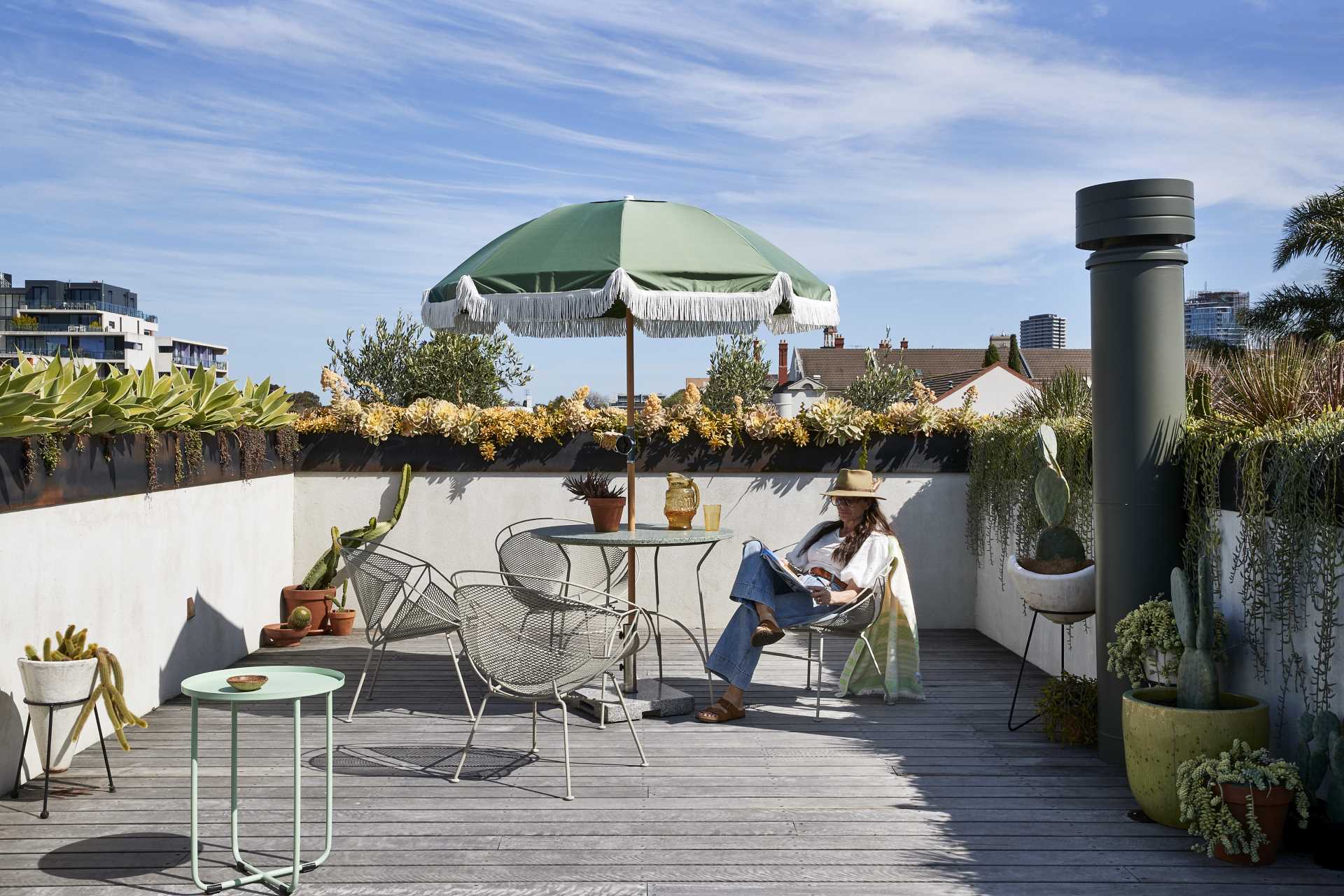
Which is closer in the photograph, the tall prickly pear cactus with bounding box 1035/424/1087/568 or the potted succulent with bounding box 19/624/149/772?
the potted succulent with bounding box 19/624/149/772

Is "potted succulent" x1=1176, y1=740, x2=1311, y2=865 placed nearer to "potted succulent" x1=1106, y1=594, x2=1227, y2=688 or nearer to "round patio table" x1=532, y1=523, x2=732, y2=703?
"potted succulent" x1=1106, y1=594, x2=1227, y2=688

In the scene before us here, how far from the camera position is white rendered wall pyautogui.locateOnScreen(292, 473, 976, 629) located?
7.56m

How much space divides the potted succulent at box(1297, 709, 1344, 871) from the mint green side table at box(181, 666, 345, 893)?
9.50 ft

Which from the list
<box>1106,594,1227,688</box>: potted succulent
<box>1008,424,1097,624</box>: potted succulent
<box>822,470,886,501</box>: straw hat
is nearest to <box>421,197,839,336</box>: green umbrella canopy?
<box>822,470,886,501</box>: straw hat

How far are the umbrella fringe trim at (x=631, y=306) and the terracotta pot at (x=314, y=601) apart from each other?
2723mm

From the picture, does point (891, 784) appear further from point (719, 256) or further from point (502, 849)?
point (719, 256)

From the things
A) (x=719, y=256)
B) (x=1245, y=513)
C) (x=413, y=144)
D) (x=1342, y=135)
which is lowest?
(x=1245, y=513)

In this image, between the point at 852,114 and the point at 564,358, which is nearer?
the point at 852,114

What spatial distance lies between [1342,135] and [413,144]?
30289 millimetres

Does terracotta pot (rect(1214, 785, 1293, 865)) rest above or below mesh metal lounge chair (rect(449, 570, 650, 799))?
below

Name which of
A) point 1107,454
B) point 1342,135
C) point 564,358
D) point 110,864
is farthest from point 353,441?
point 1342,135

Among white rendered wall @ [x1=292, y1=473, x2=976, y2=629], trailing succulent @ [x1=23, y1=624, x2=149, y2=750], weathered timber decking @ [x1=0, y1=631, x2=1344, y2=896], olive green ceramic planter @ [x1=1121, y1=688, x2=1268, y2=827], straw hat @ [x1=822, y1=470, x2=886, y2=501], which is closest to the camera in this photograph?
weathered timber decking @ [x1=0, y1=631, x2=1344, y2=896]

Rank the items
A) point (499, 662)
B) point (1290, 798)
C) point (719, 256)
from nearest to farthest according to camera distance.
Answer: point (1290, 798) → point (499, 662) → point (719, 256)

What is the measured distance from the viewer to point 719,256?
16.3 ft
